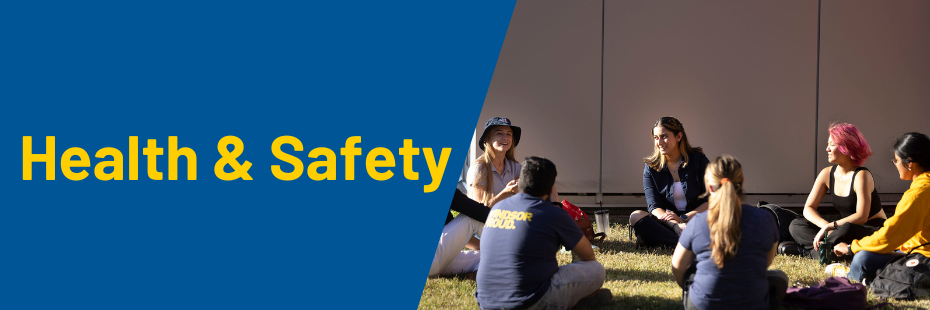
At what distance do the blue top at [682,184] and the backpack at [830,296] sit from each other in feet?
6.61

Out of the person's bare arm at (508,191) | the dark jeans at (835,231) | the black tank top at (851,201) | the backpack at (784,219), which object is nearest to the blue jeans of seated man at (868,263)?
the dark jeans at (835,231)

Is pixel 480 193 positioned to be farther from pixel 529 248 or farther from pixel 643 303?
pixel 529 248

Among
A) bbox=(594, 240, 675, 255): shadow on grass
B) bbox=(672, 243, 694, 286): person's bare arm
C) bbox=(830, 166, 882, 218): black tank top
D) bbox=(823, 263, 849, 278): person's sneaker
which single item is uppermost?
bbox=(830, 166, 882, 218): black tank top

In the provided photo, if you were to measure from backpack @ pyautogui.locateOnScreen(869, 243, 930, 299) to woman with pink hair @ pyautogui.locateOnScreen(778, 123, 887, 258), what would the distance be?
89 centimetres

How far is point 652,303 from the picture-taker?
399 centimetres

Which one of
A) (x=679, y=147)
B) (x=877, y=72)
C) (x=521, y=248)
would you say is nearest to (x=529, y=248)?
(x=521, y=248)

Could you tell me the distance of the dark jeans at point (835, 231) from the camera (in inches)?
195

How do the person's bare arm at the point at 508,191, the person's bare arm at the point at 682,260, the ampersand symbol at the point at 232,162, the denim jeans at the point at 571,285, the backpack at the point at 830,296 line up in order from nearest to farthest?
the person's bare arm at the point at 682,260 → the denim jeans at the point at 571,285 → the backpack at the point at 830,296 → the person's bare arm at the point at 508,191 → the ampersand symbol at the point at 232,162

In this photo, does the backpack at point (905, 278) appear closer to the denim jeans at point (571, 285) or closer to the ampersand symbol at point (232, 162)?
the denim jeans at point (571, 285)

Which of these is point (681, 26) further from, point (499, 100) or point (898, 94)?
point (898, 94)

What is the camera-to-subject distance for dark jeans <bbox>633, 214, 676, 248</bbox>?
5730 mm

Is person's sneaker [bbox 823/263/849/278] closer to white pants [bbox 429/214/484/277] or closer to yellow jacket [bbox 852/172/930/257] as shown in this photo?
yellow jacket [bbox 852/172/930/257]

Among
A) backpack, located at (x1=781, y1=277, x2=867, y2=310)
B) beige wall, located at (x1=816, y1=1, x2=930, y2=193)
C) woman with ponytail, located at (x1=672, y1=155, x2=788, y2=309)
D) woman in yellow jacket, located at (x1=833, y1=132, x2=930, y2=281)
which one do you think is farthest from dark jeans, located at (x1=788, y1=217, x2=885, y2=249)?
beige wall, located at (x1=816, y1=1, x2=930, y2=193)

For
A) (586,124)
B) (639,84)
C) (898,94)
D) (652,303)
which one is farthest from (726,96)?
(652,303)
